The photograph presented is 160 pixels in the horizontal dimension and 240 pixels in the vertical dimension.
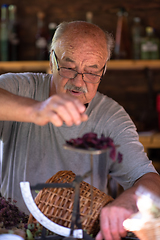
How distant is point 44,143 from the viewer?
1498 millimetres

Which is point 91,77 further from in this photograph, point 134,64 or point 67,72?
point 134,64

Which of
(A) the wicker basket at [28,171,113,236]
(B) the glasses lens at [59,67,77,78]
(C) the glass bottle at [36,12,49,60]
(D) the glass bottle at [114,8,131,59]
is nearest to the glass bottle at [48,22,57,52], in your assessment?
(C) the glass bottle at [36,12,49,60]

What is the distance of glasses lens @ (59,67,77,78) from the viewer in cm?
132

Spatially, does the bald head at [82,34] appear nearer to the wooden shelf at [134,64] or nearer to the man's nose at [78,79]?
the man's nose at [78,79]

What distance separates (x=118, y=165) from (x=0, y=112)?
65cm

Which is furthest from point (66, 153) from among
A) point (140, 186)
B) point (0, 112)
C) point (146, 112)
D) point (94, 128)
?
point (146, 112)

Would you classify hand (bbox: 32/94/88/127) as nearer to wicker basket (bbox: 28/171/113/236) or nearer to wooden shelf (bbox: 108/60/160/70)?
wicker basket (bbox: 28/171/113/236)

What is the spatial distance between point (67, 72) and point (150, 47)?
1.45 m

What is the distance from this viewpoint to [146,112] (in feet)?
8.94

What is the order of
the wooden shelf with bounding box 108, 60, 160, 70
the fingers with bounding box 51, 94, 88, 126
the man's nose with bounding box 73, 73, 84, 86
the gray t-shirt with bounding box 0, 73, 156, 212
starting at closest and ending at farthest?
the fingers with bounding box 51, 94, 88, 126 → the man's nose with bounding box 73, 73, 84, 86 → the gray t-shirt with bounding box 0, 73, 156, 212 → the wooden shelf with bounding box 108, 60, 160, 70

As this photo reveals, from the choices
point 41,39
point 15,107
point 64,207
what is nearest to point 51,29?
point 41,39

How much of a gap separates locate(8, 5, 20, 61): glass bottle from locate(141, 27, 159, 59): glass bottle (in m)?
1.12

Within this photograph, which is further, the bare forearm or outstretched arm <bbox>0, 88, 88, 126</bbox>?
the bare forearm

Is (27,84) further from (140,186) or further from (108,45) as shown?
(140,186)
